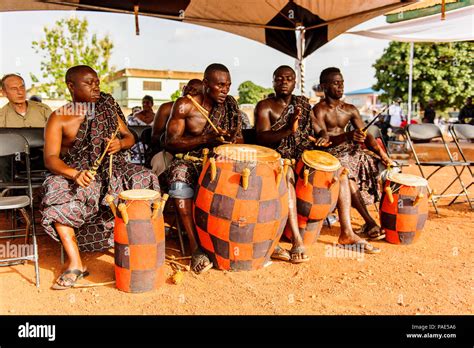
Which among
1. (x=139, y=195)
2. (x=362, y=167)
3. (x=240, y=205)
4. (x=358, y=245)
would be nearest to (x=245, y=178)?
(x=240, y=205)

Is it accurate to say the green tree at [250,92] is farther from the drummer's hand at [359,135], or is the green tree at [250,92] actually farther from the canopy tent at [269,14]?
the drummer's hand at [359,135]

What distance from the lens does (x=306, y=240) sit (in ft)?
13.9

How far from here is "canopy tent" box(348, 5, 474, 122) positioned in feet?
21.2

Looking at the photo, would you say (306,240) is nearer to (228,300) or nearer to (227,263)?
(227,263)

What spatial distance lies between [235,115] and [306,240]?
4.63ft

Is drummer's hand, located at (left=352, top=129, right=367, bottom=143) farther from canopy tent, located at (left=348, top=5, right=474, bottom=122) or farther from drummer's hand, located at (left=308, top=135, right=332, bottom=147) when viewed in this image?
canopy tent, located at (left=348, top=5, right=474, bottom=122)

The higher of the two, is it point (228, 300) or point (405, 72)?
point (405, 72)

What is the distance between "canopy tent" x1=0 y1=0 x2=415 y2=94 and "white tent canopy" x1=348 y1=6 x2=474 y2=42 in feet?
2.87

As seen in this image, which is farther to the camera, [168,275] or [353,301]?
[168,275]

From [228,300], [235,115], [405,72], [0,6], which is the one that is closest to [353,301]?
[228,300]

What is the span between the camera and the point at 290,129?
4094mm

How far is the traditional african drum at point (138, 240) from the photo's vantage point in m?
3.02

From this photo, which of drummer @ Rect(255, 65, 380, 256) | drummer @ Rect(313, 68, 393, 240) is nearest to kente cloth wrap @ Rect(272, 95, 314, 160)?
drummer @ Rect(255, 65, 380, 256)
